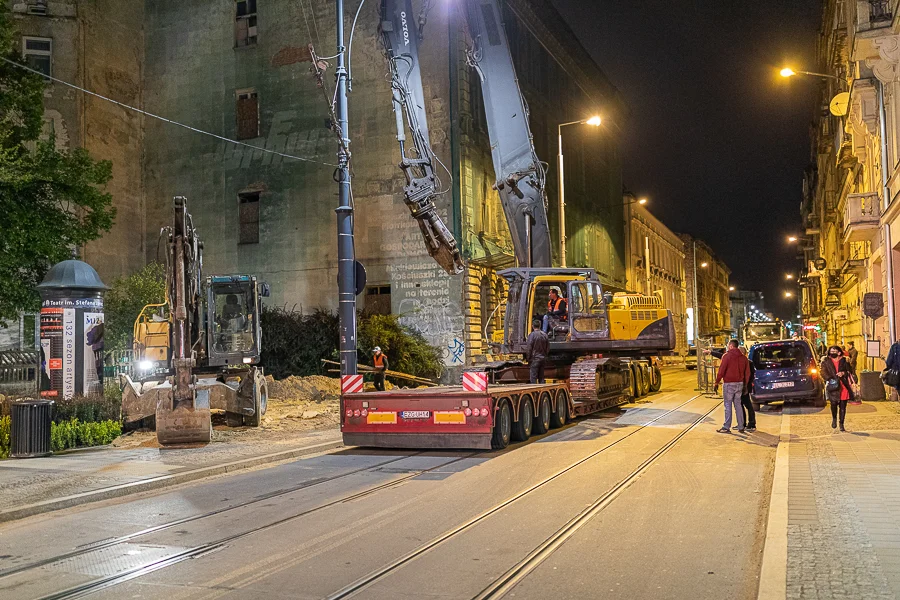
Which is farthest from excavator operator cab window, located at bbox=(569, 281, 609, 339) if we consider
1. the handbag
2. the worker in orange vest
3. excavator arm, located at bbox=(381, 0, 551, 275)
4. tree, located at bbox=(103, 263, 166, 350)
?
tree, located at bbox=(103, 263, 166, 350)

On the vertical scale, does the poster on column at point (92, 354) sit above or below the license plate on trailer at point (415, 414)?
above

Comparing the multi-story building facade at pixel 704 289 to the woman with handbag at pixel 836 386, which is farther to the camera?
the multi-story building facade at pixel 704 289

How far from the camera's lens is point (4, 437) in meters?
13.3

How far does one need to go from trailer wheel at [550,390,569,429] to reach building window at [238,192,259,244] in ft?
65.3

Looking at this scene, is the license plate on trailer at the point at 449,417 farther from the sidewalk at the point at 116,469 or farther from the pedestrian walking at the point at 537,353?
the pedestrian walking at the point at 537,353

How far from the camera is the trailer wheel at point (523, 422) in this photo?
1442 centimetres

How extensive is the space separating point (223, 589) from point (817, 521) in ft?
17.6

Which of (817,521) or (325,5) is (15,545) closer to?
(817,521)

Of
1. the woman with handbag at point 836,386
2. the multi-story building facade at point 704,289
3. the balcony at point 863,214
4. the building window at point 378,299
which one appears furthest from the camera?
the multi-story building facade at point 704,289

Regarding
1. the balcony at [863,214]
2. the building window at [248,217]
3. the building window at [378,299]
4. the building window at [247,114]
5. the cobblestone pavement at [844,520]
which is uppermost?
the building window at [247,114]

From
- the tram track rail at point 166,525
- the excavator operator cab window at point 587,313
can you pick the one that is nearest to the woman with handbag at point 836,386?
the excavator operator cab window at point 587,313

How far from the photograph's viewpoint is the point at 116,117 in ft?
113

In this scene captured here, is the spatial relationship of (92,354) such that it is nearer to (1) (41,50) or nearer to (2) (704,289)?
(1) (41,50)

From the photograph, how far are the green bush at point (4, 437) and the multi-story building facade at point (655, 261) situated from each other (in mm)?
42288
